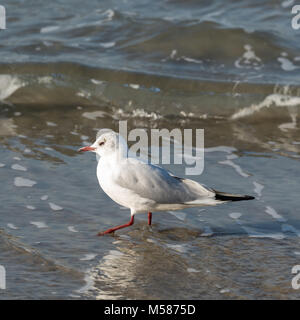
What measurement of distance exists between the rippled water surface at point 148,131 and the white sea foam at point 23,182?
0.03 meters

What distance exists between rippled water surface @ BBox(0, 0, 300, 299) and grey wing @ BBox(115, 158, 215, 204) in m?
0.30

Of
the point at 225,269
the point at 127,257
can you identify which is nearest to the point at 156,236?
the point at 127,257

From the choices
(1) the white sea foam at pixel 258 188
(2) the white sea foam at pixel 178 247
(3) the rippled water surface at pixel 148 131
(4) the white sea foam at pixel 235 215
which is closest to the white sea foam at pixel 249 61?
(3) the rippled water surface at pixel 148 131

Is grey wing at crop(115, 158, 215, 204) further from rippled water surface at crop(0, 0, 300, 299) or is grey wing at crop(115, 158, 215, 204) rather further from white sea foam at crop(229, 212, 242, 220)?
white sea foam at crop(229, 212, 242, 220)

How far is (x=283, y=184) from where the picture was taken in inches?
241

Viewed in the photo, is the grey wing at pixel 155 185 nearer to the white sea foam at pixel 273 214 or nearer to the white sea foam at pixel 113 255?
the white sea foam at pixel 113 255

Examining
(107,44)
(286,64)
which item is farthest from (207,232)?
(107,44)

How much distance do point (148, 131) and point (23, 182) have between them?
2.38 metres

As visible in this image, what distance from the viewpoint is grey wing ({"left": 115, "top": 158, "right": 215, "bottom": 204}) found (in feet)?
16.6

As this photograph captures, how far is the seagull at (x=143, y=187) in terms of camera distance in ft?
16.6

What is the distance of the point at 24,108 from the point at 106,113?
111 cm

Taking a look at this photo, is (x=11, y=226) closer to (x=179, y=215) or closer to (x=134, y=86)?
(x=179, y=215)
